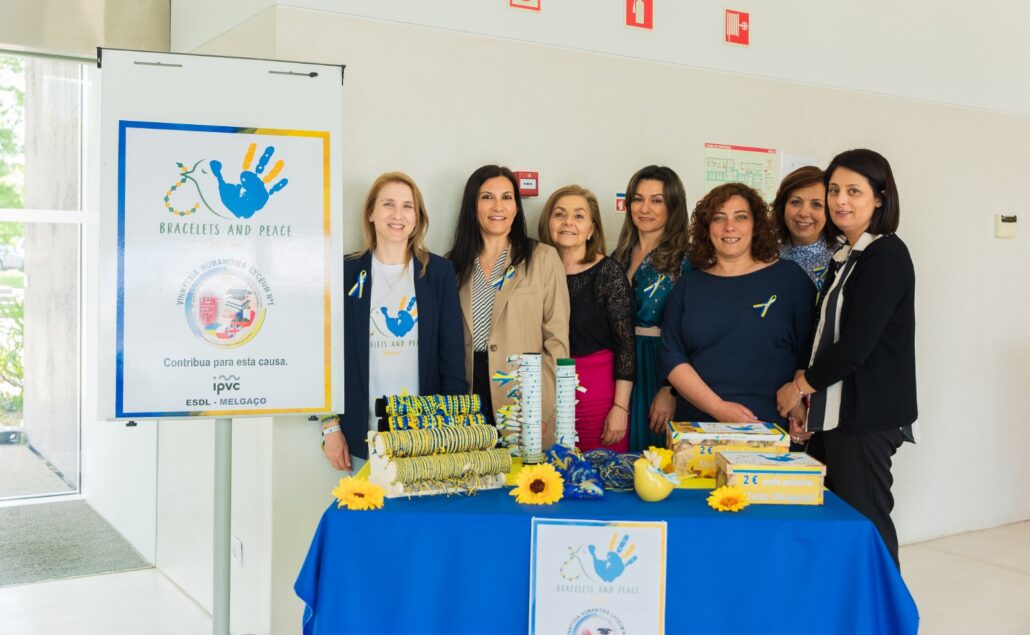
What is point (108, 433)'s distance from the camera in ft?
12.6

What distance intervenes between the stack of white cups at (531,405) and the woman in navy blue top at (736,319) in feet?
2.03

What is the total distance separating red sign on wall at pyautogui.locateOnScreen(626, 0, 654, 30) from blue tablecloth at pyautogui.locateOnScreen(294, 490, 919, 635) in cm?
234

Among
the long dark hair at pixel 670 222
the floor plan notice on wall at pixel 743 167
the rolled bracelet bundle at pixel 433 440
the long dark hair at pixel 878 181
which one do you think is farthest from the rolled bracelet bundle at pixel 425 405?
the floor plan notice on wall at pixel 743 167

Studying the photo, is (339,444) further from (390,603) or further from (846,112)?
(846,112)

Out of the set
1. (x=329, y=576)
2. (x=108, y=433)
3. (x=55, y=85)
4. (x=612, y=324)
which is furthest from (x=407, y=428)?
(x=55, y=85)

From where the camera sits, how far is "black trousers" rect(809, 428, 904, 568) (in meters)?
2.66

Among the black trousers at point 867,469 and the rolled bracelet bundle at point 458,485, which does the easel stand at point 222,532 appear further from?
the black trousers at point 867,469

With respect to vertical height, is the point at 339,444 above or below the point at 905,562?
above

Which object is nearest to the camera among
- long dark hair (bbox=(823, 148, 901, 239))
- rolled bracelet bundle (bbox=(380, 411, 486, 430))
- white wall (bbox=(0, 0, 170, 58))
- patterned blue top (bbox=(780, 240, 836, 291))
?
rolled bracelet bundle (bbox=(380, 411, 486, 430))

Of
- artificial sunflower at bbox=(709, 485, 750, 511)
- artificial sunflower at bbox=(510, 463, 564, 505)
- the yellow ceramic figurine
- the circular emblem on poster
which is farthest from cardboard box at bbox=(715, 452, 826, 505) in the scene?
the circular emblem on poster

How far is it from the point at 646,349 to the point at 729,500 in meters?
1.17

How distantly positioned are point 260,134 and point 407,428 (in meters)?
1.10

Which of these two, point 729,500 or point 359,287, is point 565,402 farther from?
point 359,287

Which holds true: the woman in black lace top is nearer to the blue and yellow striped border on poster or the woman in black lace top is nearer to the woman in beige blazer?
the woman in beige blazer
